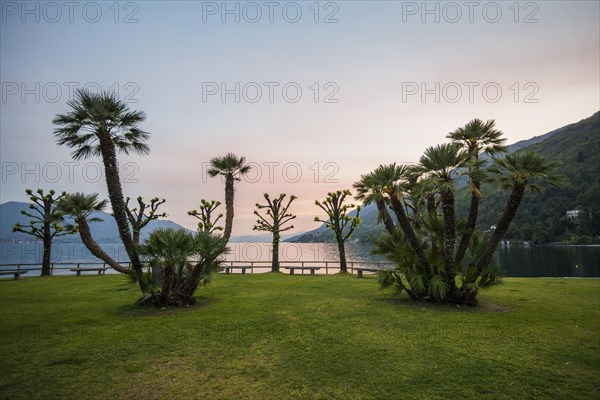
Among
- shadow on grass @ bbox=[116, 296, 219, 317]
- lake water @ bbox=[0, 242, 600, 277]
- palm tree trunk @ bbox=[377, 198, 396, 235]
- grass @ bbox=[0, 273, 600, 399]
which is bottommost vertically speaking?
lake water @ bbox=[0, 242, 600, 277]

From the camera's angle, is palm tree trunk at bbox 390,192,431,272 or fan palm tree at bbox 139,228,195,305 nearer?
fan palm tree at bbox 139,228,195,305

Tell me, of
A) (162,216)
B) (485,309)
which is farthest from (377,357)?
(162,216)

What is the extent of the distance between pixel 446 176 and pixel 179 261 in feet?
34.0

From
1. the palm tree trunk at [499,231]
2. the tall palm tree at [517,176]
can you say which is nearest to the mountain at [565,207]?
the palm tree trunk at [499,231]

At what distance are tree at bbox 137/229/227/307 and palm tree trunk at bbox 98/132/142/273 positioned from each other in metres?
0.99

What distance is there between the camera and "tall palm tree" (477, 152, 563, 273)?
11.2 m

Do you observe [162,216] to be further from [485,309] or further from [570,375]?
[570,375]

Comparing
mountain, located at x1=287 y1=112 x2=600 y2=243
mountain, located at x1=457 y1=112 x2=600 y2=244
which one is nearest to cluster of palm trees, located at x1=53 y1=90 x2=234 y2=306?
mountain, located at x1=287 y1=112 x2=600 y2=243

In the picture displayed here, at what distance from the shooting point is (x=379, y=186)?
Answer: 43.2 feet

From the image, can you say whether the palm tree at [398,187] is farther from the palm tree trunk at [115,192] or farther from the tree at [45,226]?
the tree at [45,226]

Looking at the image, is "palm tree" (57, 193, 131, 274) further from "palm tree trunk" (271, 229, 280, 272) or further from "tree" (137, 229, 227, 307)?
"palm tree trunk" (271, 229, 280, 272)

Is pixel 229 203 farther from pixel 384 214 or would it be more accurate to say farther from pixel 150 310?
pixel 384 214

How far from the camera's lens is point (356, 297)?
14852 millimetres

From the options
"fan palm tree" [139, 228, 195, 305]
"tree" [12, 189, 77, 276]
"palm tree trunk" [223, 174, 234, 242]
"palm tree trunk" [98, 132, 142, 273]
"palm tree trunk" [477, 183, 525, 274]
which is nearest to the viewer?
"fan palm tree" [139, 228, 195, 305]
